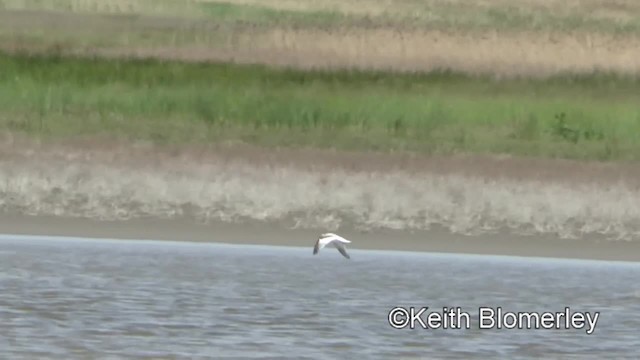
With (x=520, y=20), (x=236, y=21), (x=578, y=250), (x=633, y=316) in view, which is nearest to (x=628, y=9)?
(x=520, y=20)

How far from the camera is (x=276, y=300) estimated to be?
1317cm

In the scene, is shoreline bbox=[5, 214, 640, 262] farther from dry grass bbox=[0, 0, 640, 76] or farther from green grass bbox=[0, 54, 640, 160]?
dry grass bbox=[0, 0, 640, 76]

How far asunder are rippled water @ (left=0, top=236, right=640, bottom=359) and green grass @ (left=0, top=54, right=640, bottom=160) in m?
3.90

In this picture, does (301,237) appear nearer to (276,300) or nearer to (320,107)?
(276,300)

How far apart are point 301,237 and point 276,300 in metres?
3.33

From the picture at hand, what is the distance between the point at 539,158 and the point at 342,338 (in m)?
8.09

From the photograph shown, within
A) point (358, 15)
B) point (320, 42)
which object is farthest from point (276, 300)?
point (358, 15)

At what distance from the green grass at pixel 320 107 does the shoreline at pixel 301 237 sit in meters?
2.81

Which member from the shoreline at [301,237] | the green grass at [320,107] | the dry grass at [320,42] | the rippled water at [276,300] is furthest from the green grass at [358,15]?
the rippled water at [276,300]

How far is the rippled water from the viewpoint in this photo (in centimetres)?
1145

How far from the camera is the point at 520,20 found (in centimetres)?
3027

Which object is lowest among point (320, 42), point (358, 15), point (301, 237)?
point (301, 237)

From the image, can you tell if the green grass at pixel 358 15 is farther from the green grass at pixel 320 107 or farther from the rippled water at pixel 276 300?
the rippled water at pixel 276 300

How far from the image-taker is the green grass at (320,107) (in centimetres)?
2002
